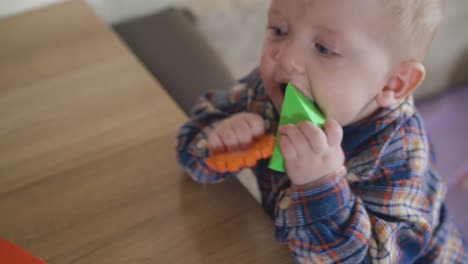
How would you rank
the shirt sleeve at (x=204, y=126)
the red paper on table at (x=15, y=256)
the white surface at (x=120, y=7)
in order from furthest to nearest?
the white surface at (x=120, y=7), the shirt sleeve at (x=204, y=126), the red paper on table at (x=15, y=256)

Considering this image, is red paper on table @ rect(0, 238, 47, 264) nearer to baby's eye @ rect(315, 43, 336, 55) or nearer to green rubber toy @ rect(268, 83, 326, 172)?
green rubber toy @ rect(268, 83, 326, 172)

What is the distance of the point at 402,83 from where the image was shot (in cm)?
62

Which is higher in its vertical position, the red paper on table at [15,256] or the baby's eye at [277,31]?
the red paper on table at [15,256]

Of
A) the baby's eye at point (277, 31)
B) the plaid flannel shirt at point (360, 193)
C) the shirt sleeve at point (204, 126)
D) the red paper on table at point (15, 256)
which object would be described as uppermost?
the red paper on table at point (15, 256)

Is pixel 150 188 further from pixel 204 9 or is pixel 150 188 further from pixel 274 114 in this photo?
pixel 204 9

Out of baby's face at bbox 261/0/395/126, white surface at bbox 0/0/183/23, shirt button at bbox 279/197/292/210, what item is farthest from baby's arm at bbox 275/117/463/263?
white surface at bbox 0/0/183/23

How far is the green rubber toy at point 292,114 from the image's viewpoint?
1.71ft

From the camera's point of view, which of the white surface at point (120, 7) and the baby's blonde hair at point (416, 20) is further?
the white surface at point (120, 7)

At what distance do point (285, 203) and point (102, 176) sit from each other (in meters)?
0.24

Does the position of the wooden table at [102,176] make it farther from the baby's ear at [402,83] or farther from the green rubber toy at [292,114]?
the baby's ear at [402,83]

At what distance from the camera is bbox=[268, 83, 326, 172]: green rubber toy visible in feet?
1.71

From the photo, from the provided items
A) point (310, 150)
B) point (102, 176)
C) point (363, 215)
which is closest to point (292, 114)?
point (310, 150)

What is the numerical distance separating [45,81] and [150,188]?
32 cm

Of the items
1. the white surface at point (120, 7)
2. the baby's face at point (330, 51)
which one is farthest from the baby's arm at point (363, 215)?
the white surface at point (120, 7)
